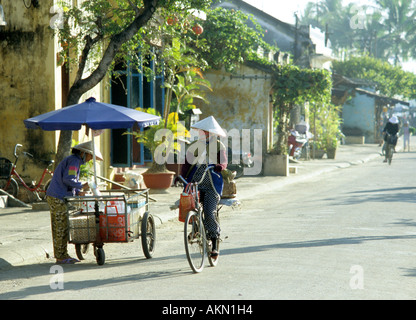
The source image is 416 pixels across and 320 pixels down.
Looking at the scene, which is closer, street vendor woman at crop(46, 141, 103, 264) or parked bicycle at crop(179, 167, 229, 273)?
parked bicycle at crop(179, 167, 229, 273)

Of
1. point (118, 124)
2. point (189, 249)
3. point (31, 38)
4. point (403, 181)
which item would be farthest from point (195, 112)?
point (189, 249)

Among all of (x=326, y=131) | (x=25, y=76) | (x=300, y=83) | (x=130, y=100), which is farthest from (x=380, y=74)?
(x=25, y=76)

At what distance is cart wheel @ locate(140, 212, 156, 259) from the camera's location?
9531 mm

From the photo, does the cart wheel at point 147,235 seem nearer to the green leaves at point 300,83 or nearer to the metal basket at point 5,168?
the metal basket at point 5,168

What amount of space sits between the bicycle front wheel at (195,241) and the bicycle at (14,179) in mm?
7144

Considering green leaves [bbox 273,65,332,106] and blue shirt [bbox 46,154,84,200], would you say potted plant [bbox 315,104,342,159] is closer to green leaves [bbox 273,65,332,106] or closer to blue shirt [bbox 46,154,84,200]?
green leaves [bbox 273,65,332,106]

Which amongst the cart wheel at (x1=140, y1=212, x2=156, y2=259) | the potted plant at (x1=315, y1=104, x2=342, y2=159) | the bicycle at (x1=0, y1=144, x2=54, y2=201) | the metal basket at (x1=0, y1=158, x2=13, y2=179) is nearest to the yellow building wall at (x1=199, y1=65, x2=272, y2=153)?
the potted plant at (x1=315, y1=104, x2=342, y2=159)

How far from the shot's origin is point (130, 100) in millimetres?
18641

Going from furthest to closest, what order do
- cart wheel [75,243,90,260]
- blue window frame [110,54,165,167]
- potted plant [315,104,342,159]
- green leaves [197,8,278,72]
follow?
potted plant [315,104,342,159] < green leaves [197,8,278,72] < blue window frame [110,54,165,167] < cart wheel [75,243,90,260]

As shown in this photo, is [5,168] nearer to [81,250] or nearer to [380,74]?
[81,250]

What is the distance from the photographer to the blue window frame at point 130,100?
18.3m

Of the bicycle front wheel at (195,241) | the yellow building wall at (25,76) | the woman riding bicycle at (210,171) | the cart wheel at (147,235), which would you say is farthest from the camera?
the yellow building wall at (25,76)

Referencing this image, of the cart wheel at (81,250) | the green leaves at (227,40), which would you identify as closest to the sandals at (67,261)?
the cart wheel at (81,250)

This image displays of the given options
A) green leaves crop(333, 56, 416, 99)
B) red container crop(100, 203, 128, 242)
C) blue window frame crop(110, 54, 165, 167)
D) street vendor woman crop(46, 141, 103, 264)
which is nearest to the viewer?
red container crop(100, 203, 128, 242)
